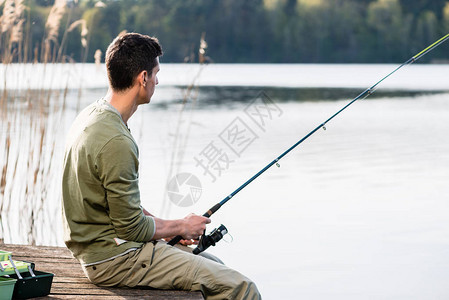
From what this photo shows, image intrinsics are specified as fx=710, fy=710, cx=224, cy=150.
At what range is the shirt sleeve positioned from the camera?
212cm

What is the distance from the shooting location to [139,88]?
2.26 meters

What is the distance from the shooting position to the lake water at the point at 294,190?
4504 mm

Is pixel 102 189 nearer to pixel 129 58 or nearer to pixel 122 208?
pixel 122 208

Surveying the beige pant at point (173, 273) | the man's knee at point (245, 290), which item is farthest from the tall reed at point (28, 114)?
the man's knee at point (245, 290)

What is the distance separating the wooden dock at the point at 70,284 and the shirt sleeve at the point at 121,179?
330mm

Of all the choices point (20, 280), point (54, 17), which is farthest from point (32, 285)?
point (54, 17)

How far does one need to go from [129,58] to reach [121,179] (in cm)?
39

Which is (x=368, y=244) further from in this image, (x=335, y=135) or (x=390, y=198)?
(x=335, y=135)

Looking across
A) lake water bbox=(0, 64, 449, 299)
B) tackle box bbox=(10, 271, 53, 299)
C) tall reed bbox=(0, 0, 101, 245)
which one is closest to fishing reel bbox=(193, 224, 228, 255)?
tackle box bbox=(10, 271, 53, 299)

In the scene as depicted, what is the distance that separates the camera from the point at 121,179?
2113 mm

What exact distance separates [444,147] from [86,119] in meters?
7.97

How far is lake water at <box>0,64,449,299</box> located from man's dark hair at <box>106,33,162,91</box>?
2.12 m

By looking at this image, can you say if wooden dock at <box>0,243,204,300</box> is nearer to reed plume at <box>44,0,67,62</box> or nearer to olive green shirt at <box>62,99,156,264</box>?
olive green shirt at <box>62,99,156,264</box>

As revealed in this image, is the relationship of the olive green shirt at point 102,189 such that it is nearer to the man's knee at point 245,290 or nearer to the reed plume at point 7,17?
the man's knee at point 245,290
